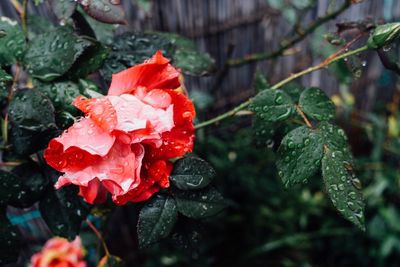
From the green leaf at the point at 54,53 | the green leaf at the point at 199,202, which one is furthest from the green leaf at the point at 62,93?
the green leaf at the point at 199,202

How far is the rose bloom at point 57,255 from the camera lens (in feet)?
3.43

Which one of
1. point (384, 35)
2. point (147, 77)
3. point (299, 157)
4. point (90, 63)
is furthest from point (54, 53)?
point (384, 35)

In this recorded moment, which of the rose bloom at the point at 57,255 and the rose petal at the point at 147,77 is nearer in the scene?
the rose petal at the point at 147,77

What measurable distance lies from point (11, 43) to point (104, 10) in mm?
216

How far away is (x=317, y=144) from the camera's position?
0.67 meters

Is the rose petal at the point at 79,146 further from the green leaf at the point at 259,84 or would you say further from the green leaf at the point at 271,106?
the green leaf at the point at 259,84

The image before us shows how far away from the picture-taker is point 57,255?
42.5 inches

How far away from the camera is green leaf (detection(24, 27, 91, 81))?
2.34 feet

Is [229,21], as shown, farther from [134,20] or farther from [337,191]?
[337,191]

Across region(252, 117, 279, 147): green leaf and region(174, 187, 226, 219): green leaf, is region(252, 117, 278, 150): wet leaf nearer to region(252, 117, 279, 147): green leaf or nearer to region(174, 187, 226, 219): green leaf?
region(252, 117, 279, 147): green leaf

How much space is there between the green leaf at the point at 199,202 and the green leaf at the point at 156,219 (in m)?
0.01

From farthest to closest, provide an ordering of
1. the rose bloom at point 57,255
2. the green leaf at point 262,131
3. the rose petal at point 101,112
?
the rose bloom at point 57,255 → the green leaf at point 262,131 → the rose petal at point 101,112

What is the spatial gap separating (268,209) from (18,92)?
1.43 meters

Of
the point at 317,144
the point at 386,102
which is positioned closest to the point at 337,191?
the point at 317,144
